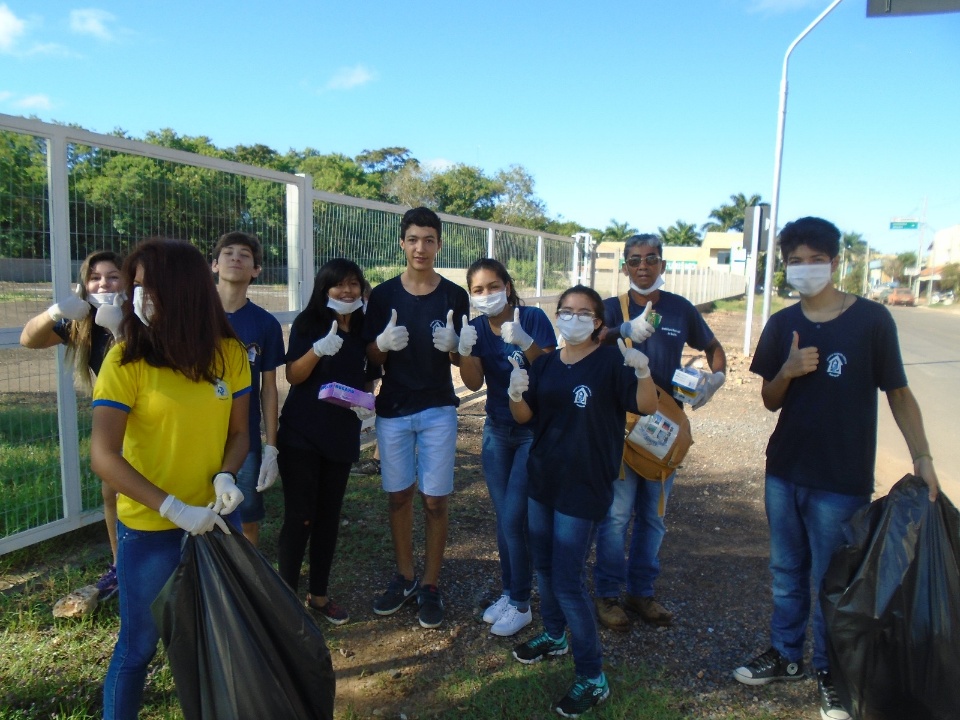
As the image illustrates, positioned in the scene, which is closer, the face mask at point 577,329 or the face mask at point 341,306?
the face mask at point 577,329

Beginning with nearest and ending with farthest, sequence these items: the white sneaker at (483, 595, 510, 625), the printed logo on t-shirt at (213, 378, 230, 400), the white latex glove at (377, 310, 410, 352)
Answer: the printed logo on t-shirt at (213, 378, 230, 400) < the white latex glove at (377, 310, 410, 352) < the white sneaker at (483, 595, 510, 625)

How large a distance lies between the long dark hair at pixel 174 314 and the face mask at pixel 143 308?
0.4 inches

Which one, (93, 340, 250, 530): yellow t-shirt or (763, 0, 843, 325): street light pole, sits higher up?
(763, 0, 843, 325): street light pole

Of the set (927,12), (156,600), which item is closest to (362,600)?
(156,600)

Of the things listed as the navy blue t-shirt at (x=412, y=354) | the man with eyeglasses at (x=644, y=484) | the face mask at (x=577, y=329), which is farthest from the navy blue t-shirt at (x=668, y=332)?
the navy blue t-shirt at (x=412, y=354)

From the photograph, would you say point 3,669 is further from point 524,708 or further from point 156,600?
point 524,708

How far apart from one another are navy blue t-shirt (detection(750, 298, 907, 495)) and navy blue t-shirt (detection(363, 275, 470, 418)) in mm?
1541

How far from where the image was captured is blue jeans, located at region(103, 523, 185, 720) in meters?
2.04

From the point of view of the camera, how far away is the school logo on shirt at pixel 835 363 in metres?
2.60

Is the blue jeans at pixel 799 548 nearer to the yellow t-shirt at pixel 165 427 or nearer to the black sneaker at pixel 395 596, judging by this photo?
the black sneaker at pixel 395 596

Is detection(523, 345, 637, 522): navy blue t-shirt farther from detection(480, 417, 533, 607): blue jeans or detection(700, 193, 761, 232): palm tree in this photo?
detection(700, 193, 761, 232): palm tree

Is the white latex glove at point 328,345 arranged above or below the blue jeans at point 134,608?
above

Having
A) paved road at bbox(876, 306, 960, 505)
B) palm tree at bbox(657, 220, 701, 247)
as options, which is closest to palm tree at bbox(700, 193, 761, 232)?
palm tree at bbox(657, 220, 701, 247)

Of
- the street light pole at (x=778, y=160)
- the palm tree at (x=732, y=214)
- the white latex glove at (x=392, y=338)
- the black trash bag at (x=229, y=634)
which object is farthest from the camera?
the palm tree at (x=732, y=214)
